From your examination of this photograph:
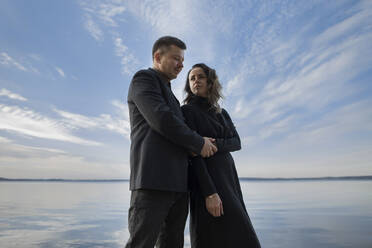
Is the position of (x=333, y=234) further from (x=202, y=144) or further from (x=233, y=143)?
(x=202, y=144)

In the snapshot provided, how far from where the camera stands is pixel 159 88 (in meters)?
1.74

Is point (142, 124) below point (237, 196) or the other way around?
the other way around

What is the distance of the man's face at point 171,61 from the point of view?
1892 millimetres

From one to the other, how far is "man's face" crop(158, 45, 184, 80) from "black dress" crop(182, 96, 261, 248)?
37 cm

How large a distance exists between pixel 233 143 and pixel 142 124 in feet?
2.65

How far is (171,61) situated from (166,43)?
5.6 inches

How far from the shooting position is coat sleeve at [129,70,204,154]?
5.14 feet

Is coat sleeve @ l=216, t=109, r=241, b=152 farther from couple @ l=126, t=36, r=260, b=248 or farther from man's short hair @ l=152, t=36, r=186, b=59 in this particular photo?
man's short hair @ l=152, t=36, r=186, b=59

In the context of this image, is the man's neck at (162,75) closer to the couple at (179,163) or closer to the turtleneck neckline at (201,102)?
the couple at (179,163)

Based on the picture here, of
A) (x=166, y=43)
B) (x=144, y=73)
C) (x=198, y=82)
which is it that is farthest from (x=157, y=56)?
(x=198, y=82)

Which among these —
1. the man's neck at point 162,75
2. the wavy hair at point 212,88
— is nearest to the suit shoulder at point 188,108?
the wavy hair at point 212,88

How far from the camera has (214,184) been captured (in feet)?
6.39

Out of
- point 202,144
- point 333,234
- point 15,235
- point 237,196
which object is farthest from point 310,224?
point 15,235

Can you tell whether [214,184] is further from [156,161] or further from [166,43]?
[166,43]
